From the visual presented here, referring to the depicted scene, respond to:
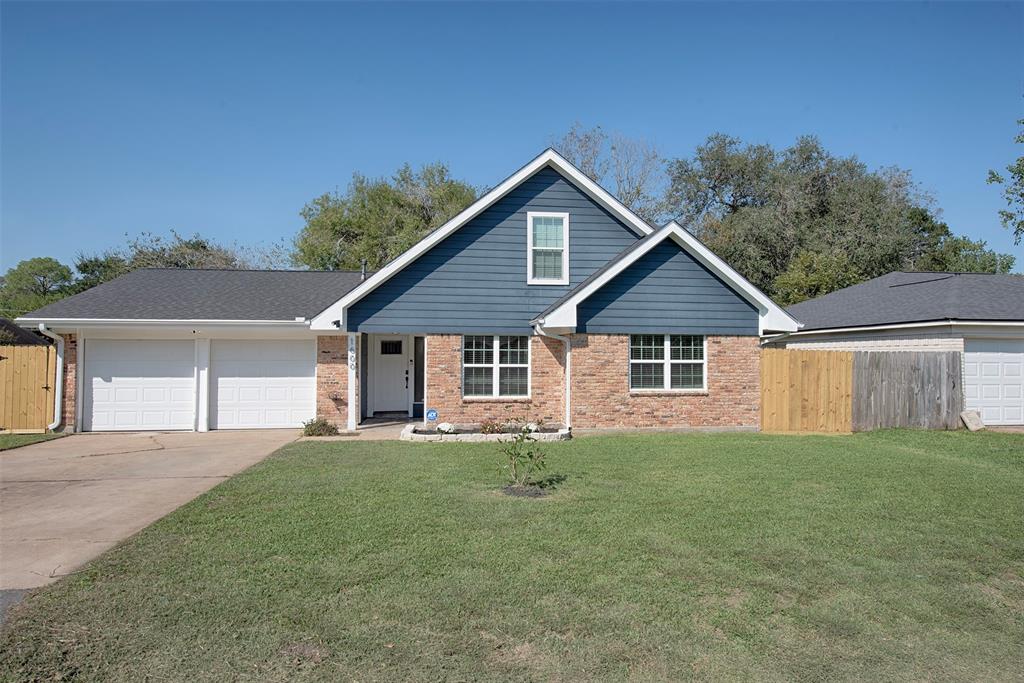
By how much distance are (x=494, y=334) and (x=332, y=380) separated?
13.2 ft

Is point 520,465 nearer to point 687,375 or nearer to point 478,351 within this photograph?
point 478,351

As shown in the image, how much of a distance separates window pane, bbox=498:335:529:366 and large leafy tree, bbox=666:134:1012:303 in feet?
66.6

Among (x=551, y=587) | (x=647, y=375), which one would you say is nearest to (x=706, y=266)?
(x=647, y=375)

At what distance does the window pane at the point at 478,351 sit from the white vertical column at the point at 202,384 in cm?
617

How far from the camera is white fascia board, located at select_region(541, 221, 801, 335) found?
14688 millimetres

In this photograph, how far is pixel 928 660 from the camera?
4.26 m

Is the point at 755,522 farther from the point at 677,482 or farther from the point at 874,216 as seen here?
the point at 874,216

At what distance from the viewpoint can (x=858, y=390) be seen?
16109 millimetres

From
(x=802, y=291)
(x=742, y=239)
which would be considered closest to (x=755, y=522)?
(x=802, y=291)

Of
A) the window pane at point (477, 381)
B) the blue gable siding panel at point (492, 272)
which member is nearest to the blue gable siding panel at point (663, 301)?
the blue gable siding panel at point (492, 272)

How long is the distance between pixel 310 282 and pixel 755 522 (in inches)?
581

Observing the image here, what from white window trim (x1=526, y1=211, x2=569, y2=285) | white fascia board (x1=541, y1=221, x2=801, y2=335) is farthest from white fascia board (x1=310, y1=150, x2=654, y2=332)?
white fascia board (x1=541, y1=221, x2=801, y2=335)

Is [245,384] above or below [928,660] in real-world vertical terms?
above

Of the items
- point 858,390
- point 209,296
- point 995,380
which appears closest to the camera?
point 858,390
